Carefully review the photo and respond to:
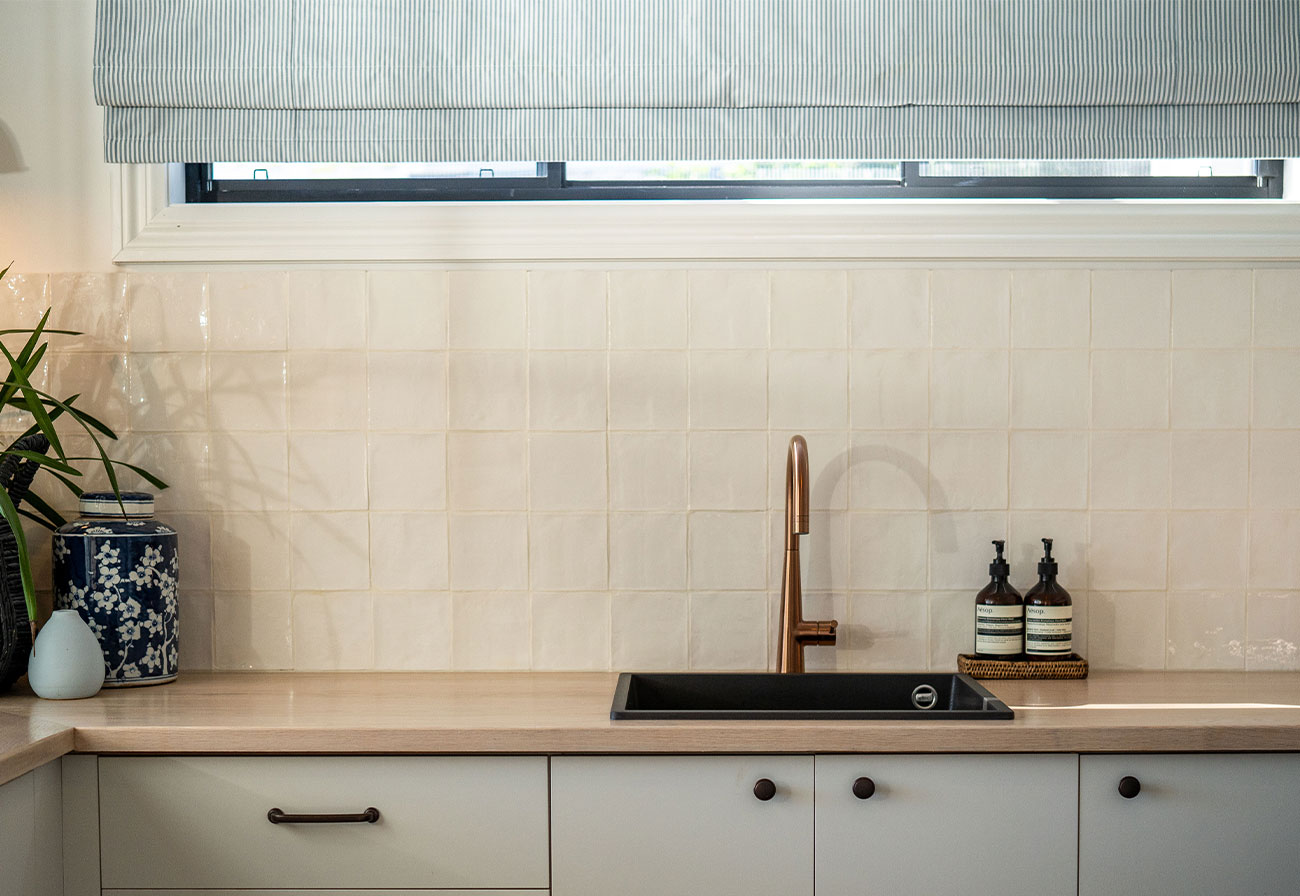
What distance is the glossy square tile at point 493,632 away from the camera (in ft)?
6.48

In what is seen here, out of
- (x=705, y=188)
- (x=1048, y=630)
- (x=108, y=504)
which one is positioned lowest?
(x=1048, y=630)

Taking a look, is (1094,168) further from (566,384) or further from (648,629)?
(648,629)

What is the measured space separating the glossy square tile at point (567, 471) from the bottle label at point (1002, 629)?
707 millimetres

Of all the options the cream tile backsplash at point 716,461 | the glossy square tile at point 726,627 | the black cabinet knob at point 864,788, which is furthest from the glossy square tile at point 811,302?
the black cabinet knob at point 864,788

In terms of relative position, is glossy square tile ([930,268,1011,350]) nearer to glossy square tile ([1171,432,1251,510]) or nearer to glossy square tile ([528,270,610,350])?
glossy square tile ([1171,432,1251,510])

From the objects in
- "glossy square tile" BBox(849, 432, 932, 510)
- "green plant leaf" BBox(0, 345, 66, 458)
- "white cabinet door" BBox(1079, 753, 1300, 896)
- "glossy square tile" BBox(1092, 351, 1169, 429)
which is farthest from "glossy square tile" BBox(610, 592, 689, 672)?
"green plant leaf" BBox(0, 345, 66, 458)

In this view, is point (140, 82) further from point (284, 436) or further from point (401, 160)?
point (284, 436)

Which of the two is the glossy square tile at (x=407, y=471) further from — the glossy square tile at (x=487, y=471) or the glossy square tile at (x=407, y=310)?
the glossy square tile at (x=407, y=310)

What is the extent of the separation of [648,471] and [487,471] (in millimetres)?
298

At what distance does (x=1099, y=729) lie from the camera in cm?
150

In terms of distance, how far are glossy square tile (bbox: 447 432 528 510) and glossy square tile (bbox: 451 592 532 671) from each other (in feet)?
0.56

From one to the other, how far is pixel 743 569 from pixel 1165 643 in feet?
2.59

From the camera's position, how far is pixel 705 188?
2082mm

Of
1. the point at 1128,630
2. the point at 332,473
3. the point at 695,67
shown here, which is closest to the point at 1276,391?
the point at 1128,630
